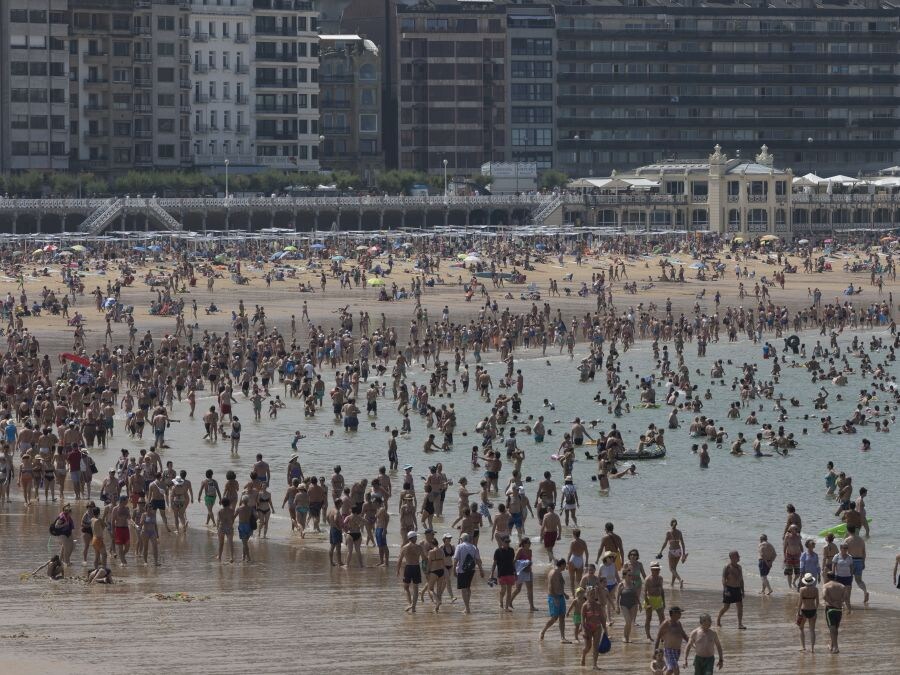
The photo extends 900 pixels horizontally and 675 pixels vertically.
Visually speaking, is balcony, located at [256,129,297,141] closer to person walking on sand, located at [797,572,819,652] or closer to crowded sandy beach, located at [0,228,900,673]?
crowded sandy beach, located at [0,228,900,673]

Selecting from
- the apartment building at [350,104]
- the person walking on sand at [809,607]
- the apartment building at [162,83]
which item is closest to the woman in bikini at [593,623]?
the person walking on sand at [809,607]

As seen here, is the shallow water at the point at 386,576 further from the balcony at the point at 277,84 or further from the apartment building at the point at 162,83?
the balcony at the point at 277,84

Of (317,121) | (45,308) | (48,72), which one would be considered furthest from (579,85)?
(45,308)

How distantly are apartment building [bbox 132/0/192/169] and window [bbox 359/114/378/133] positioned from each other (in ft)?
58.1

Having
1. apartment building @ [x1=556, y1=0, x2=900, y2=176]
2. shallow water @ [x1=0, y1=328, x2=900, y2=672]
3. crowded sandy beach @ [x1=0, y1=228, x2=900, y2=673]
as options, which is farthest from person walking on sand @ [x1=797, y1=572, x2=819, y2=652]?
apartment building @ [x1=556, y1=0, x2=900, y2=176]

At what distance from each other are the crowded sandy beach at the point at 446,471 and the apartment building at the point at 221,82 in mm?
42505

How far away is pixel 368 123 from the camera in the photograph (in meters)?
146

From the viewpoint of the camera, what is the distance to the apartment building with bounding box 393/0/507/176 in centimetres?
14450

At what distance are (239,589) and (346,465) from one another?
15.1 meters

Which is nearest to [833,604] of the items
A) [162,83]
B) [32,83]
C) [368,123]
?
[32,83]

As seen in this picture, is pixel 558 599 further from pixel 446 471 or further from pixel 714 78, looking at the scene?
pixel 714 78

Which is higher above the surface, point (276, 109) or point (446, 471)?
point (276, 109)

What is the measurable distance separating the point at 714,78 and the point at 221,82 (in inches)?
1576

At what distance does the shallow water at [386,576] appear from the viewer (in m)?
22.4
